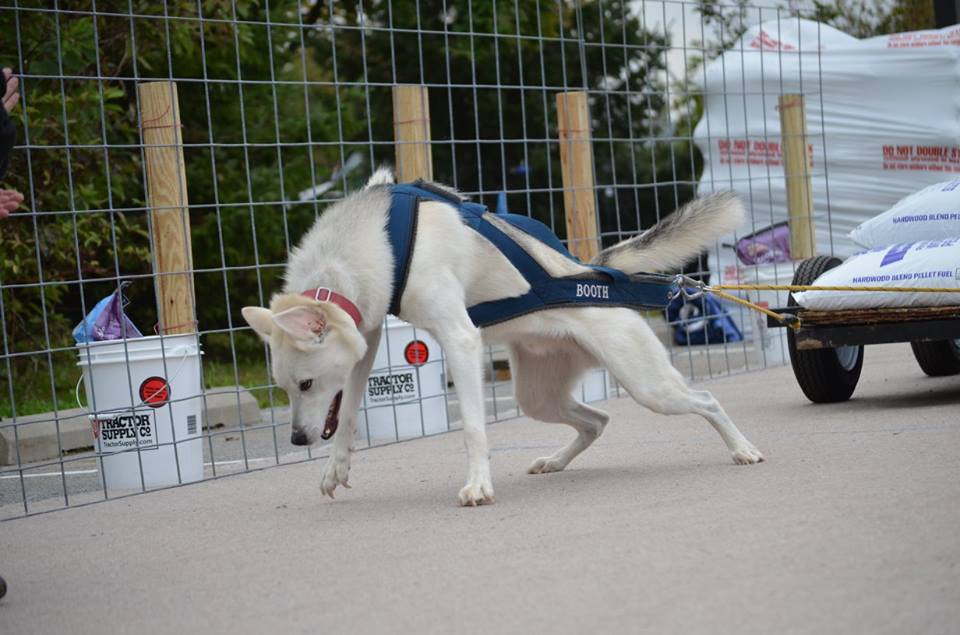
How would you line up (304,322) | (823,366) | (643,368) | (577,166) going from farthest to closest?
(577,166)
(823,366)
(643,368)
(304,322)

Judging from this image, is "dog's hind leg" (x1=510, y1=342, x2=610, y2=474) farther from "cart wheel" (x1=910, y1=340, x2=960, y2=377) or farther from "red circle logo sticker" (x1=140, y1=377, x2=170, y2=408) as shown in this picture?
"cart wheel" (x1=910, y1=340, x2=960, y2=377)

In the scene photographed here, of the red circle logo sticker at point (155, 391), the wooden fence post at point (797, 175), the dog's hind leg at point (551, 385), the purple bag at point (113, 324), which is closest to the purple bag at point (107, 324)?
the purple bag at point (113, 324)

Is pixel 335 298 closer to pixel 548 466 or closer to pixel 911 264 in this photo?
pixel 548 466

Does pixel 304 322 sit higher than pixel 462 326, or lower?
higher

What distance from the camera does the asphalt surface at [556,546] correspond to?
3.22 metres

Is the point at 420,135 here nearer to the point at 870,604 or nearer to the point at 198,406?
the point at 198,406

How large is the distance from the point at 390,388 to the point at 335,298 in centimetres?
254

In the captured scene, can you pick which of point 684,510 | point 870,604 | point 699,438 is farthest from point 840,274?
point 870,604

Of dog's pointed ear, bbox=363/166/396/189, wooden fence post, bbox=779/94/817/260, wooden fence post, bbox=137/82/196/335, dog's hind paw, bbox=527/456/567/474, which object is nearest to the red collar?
dog's pointed ear, bbox=363/166/396/189

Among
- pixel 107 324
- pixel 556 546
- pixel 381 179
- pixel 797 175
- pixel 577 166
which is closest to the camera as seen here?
pixel 556 546

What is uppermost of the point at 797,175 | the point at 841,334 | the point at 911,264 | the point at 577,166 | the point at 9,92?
the point at 9,92

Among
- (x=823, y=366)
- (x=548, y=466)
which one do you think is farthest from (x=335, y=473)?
(x=823, y=366)

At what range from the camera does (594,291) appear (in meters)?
5.47

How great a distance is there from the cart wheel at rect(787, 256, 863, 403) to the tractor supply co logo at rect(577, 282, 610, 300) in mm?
1789
